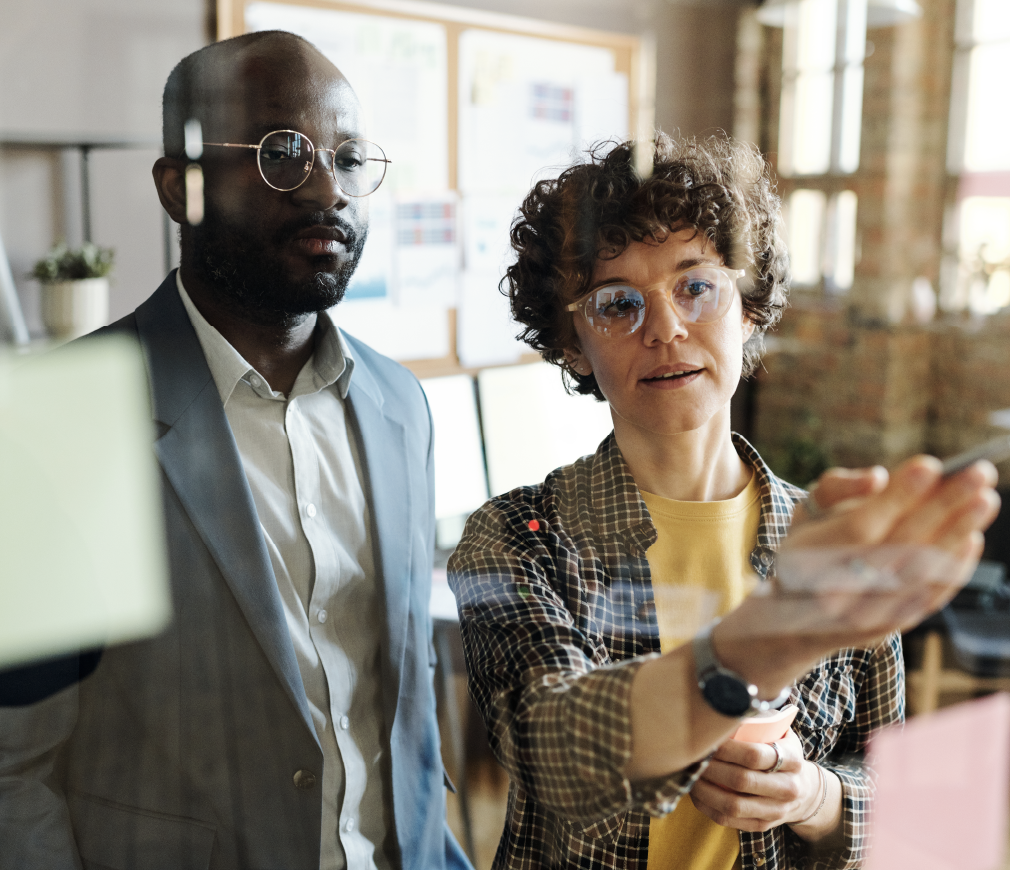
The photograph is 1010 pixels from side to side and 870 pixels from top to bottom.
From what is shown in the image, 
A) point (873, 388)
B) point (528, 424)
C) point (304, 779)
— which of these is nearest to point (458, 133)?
point (528, 424)

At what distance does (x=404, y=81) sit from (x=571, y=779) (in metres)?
0.43

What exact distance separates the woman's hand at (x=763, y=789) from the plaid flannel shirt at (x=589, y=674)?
0.01 metres

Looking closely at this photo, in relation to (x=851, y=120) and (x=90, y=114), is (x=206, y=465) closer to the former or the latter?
(x=90, y=114)

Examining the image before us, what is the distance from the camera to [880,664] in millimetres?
468

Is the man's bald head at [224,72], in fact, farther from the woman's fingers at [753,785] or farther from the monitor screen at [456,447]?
the woman's fingers at [753,785]

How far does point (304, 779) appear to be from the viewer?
52cm

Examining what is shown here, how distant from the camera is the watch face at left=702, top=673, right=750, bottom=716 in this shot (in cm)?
35

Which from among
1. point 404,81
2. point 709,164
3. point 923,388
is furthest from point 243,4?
point 923,388

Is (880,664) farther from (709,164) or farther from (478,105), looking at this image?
(478,105)

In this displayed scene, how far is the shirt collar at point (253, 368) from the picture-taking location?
1.63ft

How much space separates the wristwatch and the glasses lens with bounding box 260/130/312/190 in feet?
1.05

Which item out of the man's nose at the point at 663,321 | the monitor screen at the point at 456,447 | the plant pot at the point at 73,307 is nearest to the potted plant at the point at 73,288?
the plant pot at the point at 73,307

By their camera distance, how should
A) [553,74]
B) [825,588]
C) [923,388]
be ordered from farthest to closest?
[553,74]
[923,388]
[825,588]

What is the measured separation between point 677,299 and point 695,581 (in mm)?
138
